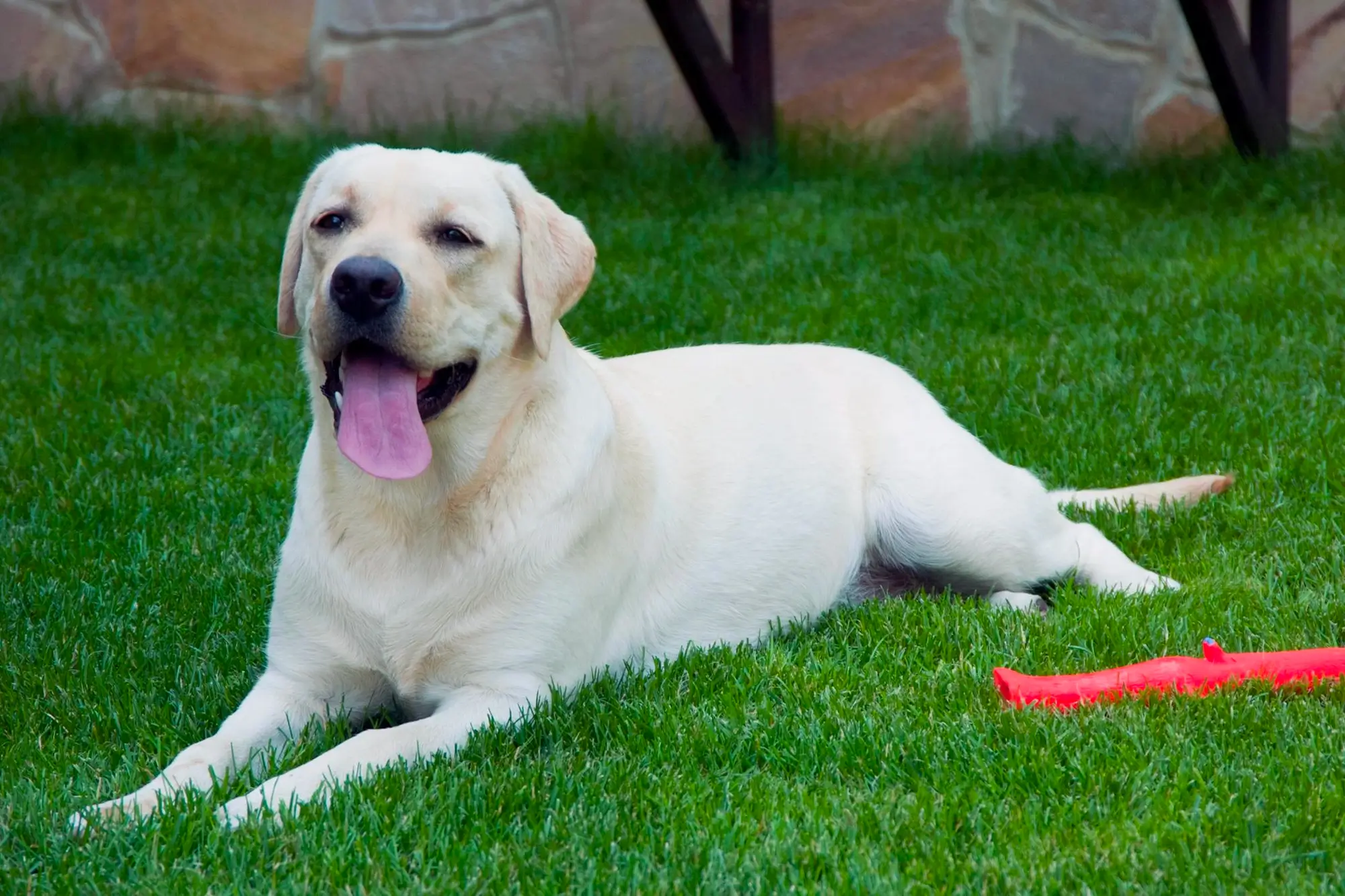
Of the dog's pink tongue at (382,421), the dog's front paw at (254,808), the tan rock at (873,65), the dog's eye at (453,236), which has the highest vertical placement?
the dog's eye at (453,236)

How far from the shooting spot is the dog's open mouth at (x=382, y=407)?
3.06 meters

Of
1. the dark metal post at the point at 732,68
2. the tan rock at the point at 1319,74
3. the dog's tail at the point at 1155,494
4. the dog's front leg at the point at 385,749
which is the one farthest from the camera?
the tan rock at the point at 1319,74

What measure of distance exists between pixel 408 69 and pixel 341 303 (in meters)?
6.72

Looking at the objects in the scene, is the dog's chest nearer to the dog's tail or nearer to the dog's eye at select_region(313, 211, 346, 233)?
the dog's eye at select_region(313, 211, 346, 233)

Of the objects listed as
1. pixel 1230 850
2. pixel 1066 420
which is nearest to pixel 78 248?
pixel 1066 420

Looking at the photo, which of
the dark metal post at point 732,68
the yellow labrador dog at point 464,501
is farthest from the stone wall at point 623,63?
the yellow labrador dog at point 464,501

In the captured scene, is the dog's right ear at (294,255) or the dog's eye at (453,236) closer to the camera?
the dog's eye at (453,236)

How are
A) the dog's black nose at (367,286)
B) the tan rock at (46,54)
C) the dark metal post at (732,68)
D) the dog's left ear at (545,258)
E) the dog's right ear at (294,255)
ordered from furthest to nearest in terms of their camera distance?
the tan rock at (46,54) < the dark metal post at (732,68) < the dog's right ear at (294,255) < the dog's left ear at (545,258) < the dog's black nose at (367,286)

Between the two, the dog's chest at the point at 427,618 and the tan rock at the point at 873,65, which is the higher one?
the dog's chest at the point at 427,618

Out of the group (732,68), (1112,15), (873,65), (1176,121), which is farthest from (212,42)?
(1176,121)

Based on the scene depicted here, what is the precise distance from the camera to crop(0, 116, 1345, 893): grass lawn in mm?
2609

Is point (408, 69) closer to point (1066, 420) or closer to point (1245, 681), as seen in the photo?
point (1066, 420)

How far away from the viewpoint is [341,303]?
3.04 m

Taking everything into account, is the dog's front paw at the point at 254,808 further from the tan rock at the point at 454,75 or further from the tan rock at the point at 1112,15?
the tan rock at the point at 1112,15
